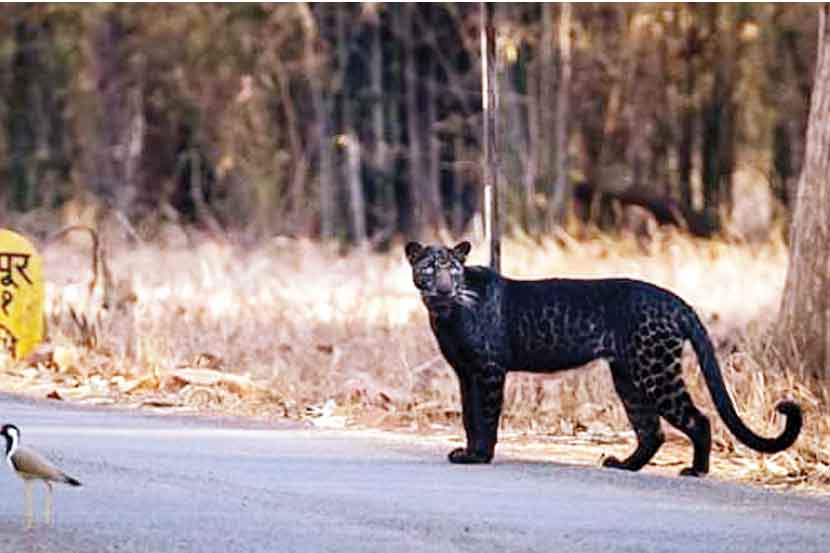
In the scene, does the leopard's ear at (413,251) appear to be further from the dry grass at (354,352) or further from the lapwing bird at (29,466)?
the lapwing bird at (29,466)

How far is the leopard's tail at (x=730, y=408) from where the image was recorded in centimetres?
1064

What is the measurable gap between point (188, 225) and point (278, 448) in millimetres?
19907

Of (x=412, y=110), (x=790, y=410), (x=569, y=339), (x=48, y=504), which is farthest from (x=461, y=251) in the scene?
(x=412, y=110)

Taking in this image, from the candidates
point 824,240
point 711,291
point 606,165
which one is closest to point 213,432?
point 824,240

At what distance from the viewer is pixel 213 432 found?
1181 cm

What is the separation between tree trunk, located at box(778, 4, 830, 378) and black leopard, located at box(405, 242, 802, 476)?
9.23ft

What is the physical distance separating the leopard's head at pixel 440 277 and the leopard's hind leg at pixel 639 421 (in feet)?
2.77

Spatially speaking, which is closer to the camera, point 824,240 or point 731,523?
point 731,523

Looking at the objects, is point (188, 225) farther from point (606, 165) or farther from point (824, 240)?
point (824, 240)

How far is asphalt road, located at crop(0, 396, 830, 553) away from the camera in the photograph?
8.68 meters

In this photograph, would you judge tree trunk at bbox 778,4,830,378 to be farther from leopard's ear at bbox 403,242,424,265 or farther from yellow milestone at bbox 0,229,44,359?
yellow milestone at bbox 0,229,44,359

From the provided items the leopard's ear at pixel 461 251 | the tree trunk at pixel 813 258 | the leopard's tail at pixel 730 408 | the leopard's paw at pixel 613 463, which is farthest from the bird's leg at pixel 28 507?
the tree trunk at pixel 813 258

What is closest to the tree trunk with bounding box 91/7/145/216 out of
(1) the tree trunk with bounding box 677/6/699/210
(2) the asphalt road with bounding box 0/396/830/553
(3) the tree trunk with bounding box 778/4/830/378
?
(1) the tree trunk with bounding box 677/6/699/210

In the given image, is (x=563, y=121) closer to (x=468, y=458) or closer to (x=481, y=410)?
(x=481, y=410)
